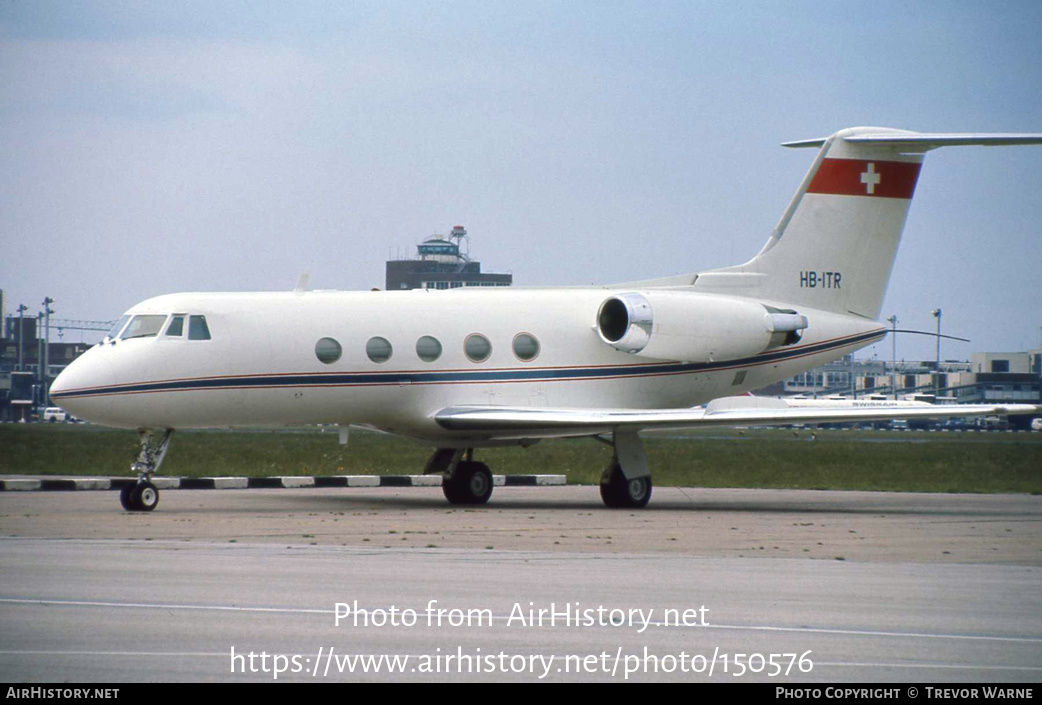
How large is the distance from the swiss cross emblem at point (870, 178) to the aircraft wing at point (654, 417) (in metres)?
5.20

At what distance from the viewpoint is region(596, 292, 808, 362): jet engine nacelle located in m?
22.7

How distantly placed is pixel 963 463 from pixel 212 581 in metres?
30.4

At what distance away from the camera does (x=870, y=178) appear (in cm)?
2517

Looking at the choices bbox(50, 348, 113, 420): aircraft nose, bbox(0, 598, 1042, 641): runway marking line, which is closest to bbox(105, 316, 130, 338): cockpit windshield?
bbox(50, 348, 113, 420): aircraft nose

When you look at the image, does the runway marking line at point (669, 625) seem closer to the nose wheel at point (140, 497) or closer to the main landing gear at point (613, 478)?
the nose wheel at point (140, 497)

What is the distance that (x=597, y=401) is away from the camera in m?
23.0

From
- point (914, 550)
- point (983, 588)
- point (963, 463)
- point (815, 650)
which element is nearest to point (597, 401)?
point (914, 550)

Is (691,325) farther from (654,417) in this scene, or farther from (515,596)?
(515,596)

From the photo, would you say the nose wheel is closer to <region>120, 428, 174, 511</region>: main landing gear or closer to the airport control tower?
<region>120, 428, 174, 511</region>: main landing gear

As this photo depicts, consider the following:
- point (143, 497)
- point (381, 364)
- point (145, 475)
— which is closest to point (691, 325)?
point (381, 364)

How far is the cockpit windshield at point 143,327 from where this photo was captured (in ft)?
65.6

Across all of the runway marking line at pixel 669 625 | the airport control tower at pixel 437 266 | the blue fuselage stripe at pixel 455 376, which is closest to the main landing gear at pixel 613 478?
the blue fuselage stripe at pixel 455 376
